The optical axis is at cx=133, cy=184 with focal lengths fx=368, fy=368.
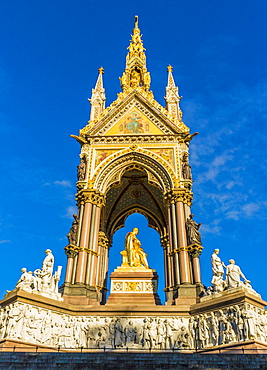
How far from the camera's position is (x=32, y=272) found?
57.3 ft

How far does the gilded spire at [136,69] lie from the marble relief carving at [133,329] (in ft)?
55.7

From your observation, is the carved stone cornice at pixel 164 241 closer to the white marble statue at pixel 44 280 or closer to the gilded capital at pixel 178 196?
the gilded capital at pixel 178 196

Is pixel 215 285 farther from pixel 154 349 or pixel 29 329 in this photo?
pixel 29 329

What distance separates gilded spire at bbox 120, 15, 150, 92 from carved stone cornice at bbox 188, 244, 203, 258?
13212 mm

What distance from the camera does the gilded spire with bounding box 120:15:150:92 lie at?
29.5 meters

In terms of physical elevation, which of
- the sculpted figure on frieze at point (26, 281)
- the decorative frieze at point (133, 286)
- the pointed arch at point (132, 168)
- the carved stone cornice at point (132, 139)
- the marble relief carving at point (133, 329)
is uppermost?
the carved stone cornice at point (132, 139)

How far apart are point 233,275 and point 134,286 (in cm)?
627

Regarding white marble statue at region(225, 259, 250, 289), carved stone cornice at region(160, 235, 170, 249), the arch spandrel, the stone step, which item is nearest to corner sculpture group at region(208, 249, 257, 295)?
white marble statue at region(225, 259, 250, 289)

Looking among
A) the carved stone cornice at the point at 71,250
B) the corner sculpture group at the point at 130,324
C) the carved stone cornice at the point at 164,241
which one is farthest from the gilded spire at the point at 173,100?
the corner sculpture group at the point at 130,324

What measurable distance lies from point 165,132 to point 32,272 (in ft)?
40.7

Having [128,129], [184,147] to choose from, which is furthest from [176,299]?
[128,129]

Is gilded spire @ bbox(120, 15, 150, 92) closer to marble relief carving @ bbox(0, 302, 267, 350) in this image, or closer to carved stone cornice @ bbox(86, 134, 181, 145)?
carved stone cornice @ bbox(86, 134, 181, 145)

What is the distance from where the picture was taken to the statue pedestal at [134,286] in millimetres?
19953

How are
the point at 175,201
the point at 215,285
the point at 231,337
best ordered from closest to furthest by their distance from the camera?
the point at 231,337 < the point at 215,285 < the point at 175,201
